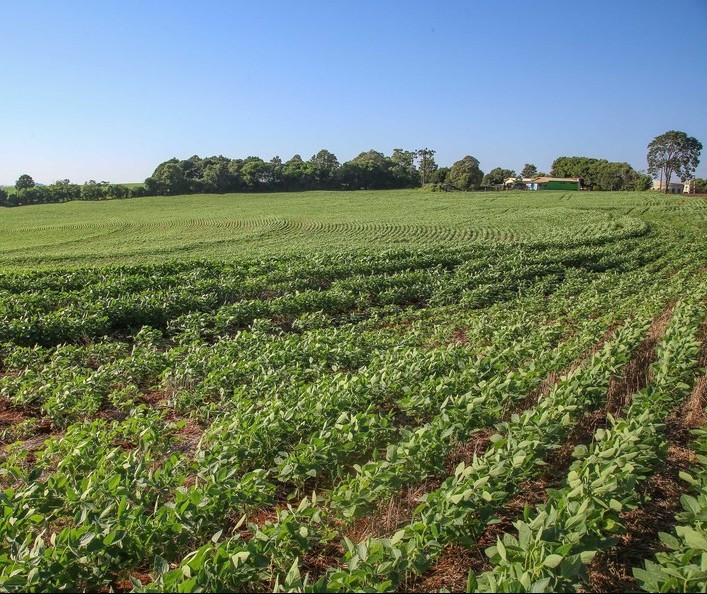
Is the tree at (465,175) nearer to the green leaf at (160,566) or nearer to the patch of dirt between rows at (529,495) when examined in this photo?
the patch of dirt between rows at (529,495)

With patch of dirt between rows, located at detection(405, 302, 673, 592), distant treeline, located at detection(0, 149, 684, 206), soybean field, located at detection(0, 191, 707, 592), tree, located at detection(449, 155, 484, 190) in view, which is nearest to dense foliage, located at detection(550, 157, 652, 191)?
distant treeline, located at detection(0, 149, 684, 206)

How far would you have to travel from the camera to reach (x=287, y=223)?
43.8 m

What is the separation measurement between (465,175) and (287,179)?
33974 millimetres

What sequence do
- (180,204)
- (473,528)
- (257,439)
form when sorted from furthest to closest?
(180,204), (257,439), (473,528)

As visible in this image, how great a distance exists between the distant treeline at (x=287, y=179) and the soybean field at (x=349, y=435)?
6694 cm

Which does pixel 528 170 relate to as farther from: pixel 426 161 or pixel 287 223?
pixel 287 223

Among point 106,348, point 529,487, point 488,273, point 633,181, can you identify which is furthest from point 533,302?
point 633,181

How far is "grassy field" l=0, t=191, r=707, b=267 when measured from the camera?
98.5 feet

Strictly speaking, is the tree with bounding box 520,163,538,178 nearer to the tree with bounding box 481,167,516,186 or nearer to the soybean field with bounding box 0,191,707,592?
the tree with bounding box 481,167,516,186

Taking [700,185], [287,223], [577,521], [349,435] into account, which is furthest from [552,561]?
[700,185]

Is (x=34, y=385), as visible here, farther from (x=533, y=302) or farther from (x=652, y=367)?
(x=533, y=302)

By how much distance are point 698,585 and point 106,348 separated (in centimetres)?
856

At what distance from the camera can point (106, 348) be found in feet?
28.0

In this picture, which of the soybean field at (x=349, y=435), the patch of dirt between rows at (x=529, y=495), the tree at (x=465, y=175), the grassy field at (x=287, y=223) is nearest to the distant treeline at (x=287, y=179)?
the tree at (x=465, y=175)
